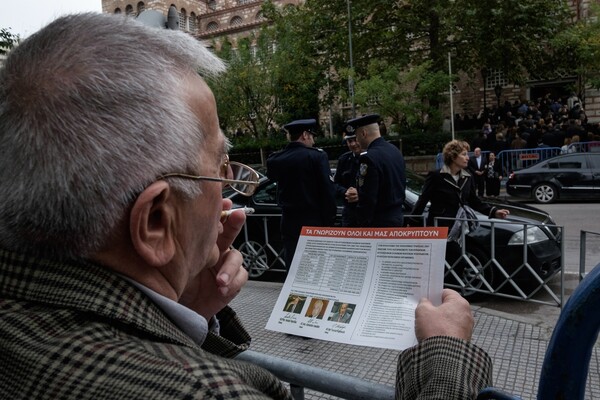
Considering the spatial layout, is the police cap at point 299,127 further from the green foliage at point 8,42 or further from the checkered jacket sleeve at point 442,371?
the checkered jacket sleeve at point 442,371

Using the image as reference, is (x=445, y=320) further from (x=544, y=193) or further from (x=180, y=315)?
(x=544, y=193)

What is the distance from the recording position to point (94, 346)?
85 centimetres

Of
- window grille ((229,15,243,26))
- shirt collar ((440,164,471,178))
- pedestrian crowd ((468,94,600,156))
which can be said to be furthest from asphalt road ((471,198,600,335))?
window grille ((229,15,243,26))

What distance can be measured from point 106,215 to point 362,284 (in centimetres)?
87

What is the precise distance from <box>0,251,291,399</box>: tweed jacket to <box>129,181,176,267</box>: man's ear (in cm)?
8

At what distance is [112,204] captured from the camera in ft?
3.26

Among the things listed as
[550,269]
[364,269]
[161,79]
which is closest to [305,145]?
[550,269]

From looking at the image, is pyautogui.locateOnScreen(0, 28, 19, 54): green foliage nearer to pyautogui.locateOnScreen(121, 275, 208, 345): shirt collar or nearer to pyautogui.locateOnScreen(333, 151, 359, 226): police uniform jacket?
pyautogui.locateOnScreen(121, 275, 208, 345): shirt collar

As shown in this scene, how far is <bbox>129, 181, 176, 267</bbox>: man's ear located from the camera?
1010 mm

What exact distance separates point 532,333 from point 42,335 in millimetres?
5204

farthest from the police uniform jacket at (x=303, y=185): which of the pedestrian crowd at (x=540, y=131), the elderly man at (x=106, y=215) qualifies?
the pedestrian crowd at (x=540, y=131)

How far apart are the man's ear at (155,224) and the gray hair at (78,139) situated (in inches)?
0.9

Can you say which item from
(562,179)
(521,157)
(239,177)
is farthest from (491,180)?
(239,177)

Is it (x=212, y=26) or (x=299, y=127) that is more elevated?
(x=212, y=26)
